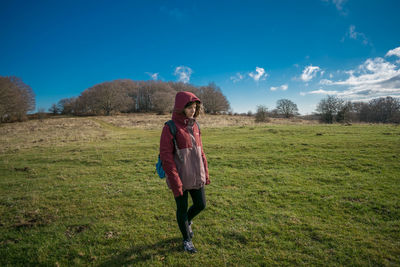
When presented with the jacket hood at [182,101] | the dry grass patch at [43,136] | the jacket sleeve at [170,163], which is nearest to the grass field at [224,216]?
the jacket sleeve at [170,163]

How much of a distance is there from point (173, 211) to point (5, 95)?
6380cm

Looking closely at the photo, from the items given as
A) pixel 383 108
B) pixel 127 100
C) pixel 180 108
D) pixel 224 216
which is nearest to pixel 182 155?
pixel 180 108

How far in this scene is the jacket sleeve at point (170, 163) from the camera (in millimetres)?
3428

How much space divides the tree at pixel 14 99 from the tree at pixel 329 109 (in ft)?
261

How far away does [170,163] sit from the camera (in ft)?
11.2

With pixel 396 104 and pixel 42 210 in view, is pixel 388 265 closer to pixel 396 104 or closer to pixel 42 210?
pixel 42 210

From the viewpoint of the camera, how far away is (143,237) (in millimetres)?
4480

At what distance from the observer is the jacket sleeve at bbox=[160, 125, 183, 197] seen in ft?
11.2

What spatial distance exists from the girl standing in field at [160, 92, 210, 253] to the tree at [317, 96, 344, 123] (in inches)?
1812

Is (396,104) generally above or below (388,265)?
above

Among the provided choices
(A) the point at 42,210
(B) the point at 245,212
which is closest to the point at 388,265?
(B) the point at 245,212

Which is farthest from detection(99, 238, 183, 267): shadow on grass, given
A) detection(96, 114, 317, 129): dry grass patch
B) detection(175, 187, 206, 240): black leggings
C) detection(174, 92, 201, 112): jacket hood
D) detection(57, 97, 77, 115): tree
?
detection(57, 97, 77, 115): tree

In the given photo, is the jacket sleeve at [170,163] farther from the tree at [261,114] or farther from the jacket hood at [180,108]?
the tree at [261,114]

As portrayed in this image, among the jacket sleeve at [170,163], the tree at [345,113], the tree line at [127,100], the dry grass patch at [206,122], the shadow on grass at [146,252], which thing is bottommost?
the shadow on grass at [146,252]
